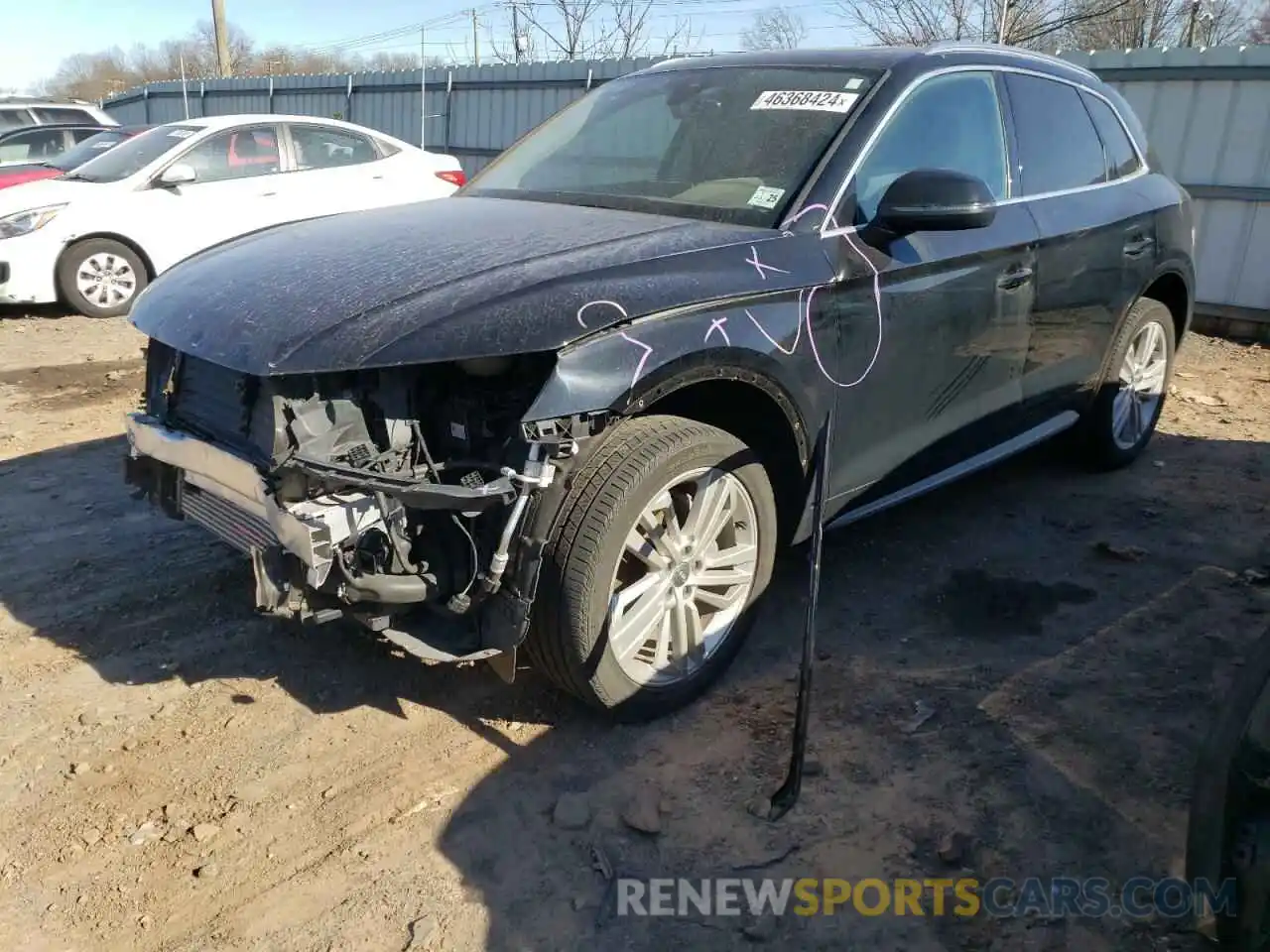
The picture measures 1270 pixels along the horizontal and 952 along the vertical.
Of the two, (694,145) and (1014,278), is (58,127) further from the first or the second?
(1014,278)

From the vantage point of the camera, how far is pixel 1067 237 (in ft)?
13.5

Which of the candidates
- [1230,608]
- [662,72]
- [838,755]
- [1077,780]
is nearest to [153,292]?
[662,72]

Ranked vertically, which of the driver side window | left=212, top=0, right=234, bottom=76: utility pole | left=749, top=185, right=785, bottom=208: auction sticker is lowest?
left=749, top=185, right=785, bottom=208: auction sticker

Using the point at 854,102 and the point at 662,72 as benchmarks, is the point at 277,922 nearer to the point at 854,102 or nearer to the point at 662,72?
the point at 854,102

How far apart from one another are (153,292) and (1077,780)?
3.01m

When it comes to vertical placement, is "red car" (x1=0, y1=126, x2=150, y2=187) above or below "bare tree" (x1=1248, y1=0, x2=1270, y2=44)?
below

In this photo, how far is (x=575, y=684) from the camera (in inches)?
113

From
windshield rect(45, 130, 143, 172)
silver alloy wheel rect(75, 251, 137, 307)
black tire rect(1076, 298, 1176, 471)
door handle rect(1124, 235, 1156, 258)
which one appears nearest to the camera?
door handle rect(1124, 235, 1156, 258)

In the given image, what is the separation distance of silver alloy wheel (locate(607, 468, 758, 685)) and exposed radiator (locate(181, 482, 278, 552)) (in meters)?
0.94

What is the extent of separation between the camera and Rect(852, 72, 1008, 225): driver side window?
338 centimetres

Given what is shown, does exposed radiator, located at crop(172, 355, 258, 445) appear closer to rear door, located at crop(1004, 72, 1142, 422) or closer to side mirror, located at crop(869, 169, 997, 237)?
side mirror, located at crop(869, 169, 997, 237)

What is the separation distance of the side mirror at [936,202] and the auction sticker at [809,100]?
1.39ft

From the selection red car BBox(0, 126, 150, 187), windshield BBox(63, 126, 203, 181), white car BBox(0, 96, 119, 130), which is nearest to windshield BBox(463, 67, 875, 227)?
windshield BBox(63, 126, 203, 181)

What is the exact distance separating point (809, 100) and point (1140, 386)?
105 inches
